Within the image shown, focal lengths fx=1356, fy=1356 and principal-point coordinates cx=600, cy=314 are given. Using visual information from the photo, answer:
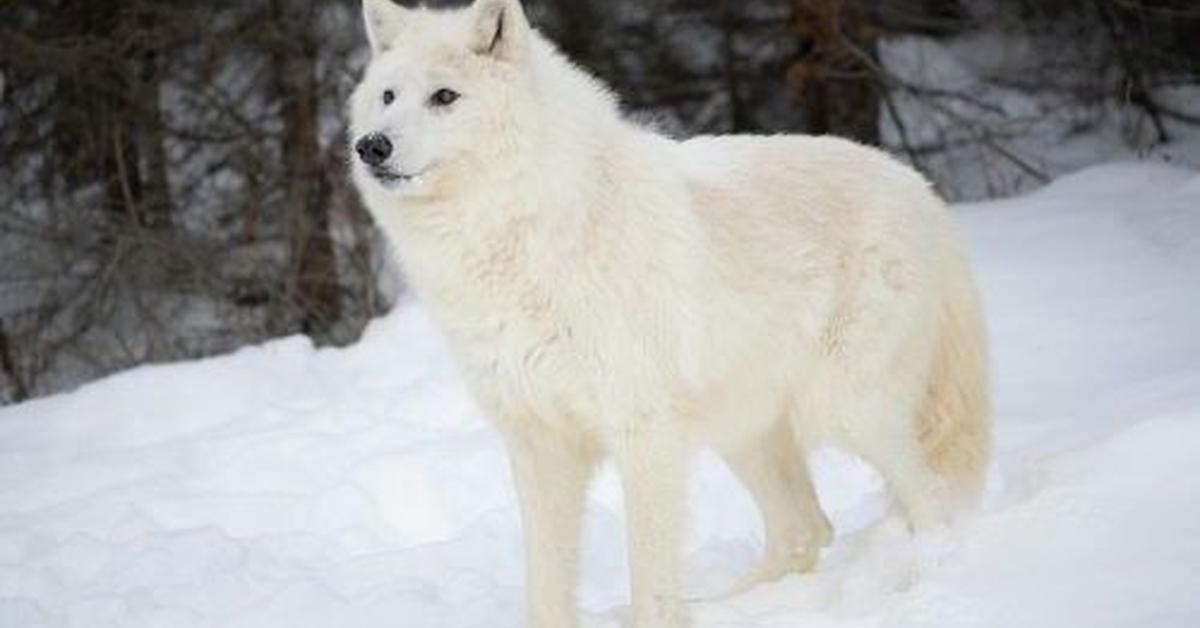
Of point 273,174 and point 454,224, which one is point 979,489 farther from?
point 273,174

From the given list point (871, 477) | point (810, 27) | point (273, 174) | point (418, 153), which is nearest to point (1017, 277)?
point (871, 477)

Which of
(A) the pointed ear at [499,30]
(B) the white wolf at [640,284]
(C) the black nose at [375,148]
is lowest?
(B) the white wolf at [640,284]

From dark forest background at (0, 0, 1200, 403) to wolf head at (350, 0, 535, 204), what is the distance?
21.2 ft

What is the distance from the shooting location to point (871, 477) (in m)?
5.81

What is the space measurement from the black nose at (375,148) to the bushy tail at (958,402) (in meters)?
2.07

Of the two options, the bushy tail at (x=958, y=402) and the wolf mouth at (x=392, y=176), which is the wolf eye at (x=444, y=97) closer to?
the wolf mouth at (x=392, y=176)

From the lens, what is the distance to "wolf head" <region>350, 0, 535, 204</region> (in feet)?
12.1

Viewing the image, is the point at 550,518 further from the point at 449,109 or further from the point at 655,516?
the point at 449,109

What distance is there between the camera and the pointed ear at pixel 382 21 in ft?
13.4

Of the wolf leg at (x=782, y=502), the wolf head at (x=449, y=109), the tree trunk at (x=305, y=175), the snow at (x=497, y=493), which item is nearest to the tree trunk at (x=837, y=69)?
the snow at (x=497, y=493)

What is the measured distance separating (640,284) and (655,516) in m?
0.67

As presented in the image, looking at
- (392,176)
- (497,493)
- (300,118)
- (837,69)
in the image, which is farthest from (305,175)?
(392,176)

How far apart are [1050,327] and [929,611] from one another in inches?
151

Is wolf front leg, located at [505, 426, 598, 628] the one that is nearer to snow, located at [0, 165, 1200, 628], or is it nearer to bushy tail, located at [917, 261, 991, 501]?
snow, located at [0, 165, 1200, 628]
